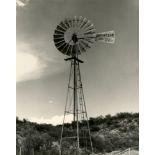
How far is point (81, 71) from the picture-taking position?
6906 mm

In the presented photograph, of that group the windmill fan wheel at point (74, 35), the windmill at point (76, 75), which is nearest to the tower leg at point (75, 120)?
the windmill at point (76, 75)

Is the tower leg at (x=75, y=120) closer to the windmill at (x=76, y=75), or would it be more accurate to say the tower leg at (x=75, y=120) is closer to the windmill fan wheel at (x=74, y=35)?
the windmill at (x=76, y=75)

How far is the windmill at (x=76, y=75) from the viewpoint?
22.2ft

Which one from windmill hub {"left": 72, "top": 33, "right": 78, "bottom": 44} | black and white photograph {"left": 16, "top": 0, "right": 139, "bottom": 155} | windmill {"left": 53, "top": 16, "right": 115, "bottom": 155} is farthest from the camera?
windmill hub {"left": 72, "top": 33, "right": 78, "bottom": 44}

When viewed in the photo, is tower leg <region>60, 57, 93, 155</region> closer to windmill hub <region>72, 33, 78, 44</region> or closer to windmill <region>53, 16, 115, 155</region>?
windmill <region>53, 16, 115, 155</region>

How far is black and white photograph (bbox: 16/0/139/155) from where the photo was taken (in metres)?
6.60

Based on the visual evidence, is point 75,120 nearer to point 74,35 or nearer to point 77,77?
point 77,77

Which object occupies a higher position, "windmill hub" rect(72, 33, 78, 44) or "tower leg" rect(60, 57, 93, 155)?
"windmill hub" rect(72, 33, 78, 44)

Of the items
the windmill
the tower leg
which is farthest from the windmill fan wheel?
the tower leg

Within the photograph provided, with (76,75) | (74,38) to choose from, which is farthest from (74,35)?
(76,75)

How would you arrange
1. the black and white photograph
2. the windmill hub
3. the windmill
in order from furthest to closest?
1. the windmill hub
2. the windmill
3. the black and white photograph
